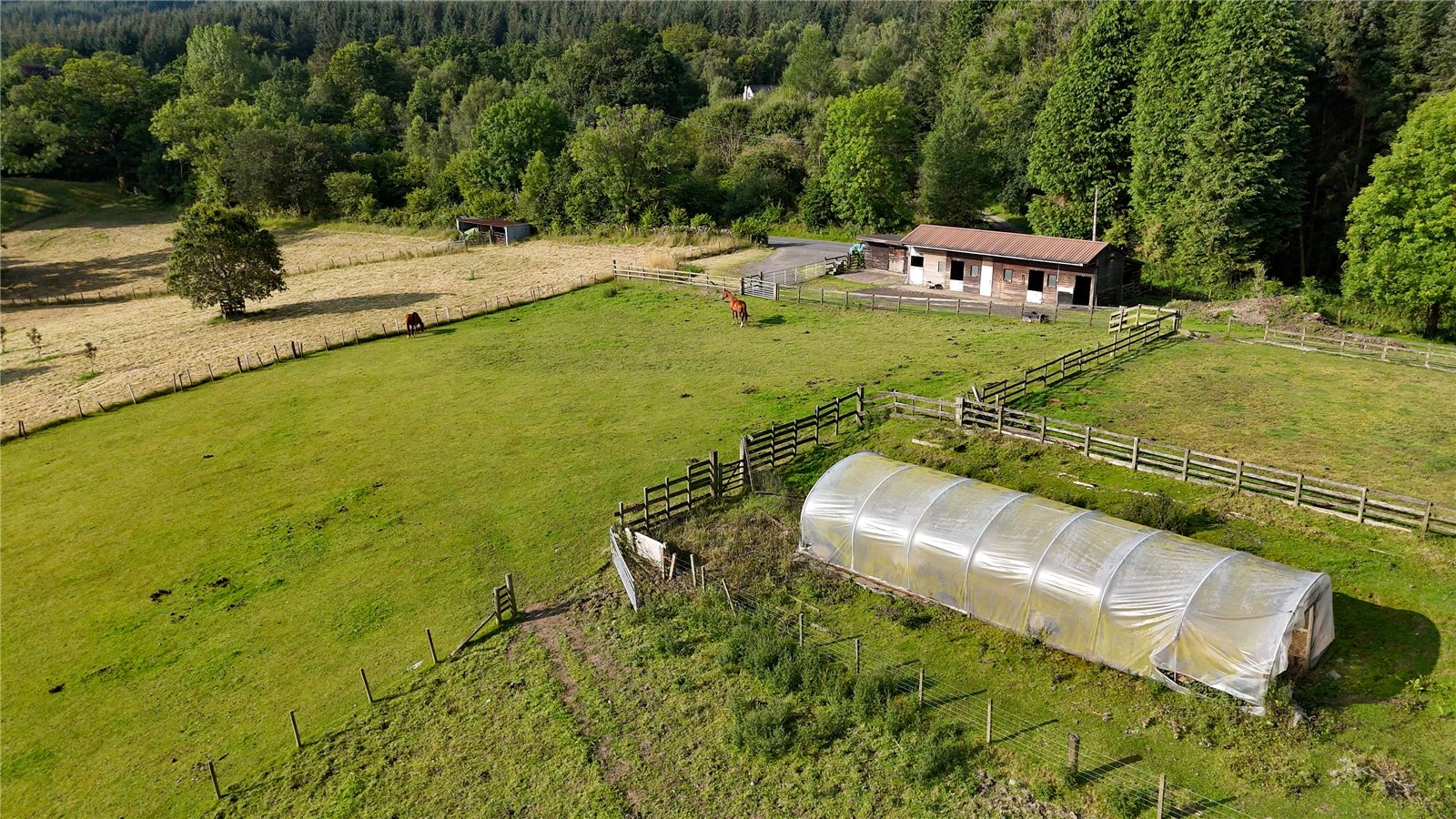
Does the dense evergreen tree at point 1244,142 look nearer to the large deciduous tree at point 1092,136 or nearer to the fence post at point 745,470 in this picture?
the large deciduous tree at point 1092,136

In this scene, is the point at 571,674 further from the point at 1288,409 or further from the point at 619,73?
the point at 619,73

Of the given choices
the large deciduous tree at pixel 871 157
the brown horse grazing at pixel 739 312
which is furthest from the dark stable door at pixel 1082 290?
the large deciduous tree at pixel 871 157

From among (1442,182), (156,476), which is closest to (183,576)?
(156,476)

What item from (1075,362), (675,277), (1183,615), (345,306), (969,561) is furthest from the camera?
(345,306)

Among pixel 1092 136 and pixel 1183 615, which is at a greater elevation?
pixel 1092 136

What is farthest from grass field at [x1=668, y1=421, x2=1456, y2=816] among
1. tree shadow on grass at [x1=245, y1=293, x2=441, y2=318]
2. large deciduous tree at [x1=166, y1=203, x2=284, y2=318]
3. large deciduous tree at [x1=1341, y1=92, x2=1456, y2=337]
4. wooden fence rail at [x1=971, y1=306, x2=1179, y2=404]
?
large deciduous tree at [x1=166, y1=203, x2=284, y2=318]

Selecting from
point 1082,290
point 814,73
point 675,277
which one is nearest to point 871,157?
point 675,277
